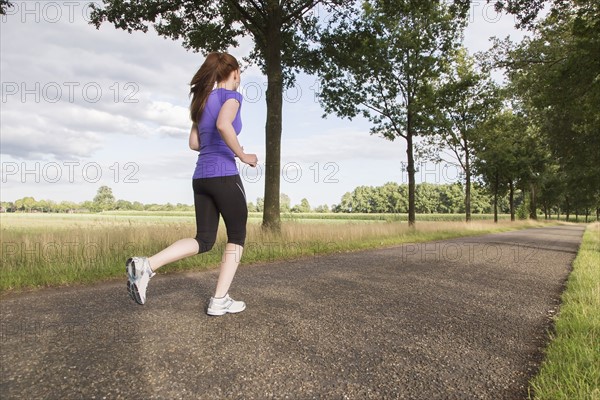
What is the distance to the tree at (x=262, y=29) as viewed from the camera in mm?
9906

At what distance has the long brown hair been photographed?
299cm

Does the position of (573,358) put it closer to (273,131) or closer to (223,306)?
(223,306)

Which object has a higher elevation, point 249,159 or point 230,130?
point 230,130

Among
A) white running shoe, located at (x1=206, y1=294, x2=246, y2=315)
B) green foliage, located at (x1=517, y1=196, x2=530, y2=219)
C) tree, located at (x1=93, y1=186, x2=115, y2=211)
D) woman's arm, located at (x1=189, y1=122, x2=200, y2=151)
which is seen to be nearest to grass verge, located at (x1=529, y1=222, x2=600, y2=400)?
white running shoe, located at (x1=206, y1=294, x2=246, y2=315)

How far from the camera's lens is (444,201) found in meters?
66.2

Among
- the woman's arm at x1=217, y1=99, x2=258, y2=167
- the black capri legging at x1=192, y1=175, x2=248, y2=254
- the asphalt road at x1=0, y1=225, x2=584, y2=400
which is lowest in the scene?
the asphalt road at x1=0, y1=225, x2=584, y2=400

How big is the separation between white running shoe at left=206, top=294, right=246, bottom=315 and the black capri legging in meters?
0.46

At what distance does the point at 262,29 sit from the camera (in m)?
10.7

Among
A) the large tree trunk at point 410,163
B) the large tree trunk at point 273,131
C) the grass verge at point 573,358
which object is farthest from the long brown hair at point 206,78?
the large tree trunk at point 410,163

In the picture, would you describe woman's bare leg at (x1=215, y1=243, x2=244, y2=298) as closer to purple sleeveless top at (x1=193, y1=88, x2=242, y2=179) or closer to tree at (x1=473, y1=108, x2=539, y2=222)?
purple sleeveless top at (x1=193, y1=88, x2=242, y2=179)

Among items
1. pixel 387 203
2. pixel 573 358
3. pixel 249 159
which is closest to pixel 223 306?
pixel 249 159

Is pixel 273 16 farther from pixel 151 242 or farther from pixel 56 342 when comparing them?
pixel 56 342

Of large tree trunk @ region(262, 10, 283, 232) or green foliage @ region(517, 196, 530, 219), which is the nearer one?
large tree trunk @ region(262, 10, 283, 232)

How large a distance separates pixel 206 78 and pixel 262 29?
8.80 meters
